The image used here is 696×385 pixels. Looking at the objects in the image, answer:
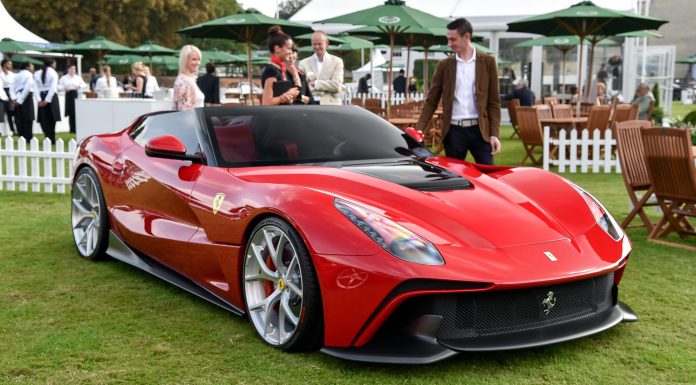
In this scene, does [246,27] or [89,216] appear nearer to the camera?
[89,216]

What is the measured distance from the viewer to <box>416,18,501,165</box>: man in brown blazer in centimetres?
736

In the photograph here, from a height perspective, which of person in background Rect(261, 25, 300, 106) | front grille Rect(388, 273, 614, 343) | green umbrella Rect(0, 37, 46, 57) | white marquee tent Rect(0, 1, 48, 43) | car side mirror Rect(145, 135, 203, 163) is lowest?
front grille Rect(388, 273, 614, 343)

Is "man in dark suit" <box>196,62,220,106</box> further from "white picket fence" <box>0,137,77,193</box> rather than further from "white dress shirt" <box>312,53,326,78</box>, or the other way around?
"white dress shirt" <box>312,53,326,78</box>

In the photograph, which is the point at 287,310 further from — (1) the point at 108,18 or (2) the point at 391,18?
(1) the point at 108,18

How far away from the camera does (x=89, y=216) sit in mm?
6520

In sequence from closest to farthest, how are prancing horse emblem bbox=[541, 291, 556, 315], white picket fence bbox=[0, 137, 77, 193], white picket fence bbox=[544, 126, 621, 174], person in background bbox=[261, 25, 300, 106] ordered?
prancing horse emblem bbox=[541, 291, 556, 315]
person in background bbox=[261, 25, 300, 106]
white picket fence bbox=[0, 137, 77, 193]
white picket fence bbox=[544, 126, 621, 174]

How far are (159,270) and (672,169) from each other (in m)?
4.16

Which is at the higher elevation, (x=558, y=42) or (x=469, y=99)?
(x=558, y=42)

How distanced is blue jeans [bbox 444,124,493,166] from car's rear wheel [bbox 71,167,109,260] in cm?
308

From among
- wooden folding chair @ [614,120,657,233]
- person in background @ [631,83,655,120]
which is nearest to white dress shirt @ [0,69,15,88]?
person in background @ [631,83,655,120]

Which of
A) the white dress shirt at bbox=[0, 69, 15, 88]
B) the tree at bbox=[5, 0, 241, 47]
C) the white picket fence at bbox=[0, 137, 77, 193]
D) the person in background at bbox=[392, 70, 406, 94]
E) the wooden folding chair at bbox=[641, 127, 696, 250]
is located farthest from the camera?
the tree at bbox=[5, 0, 241, 47]

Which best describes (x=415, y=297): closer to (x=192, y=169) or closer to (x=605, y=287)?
(x=605, y=287)

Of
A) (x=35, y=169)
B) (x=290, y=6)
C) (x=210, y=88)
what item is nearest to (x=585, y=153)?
(x=210, y=88)

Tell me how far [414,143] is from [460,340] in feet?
6.76
